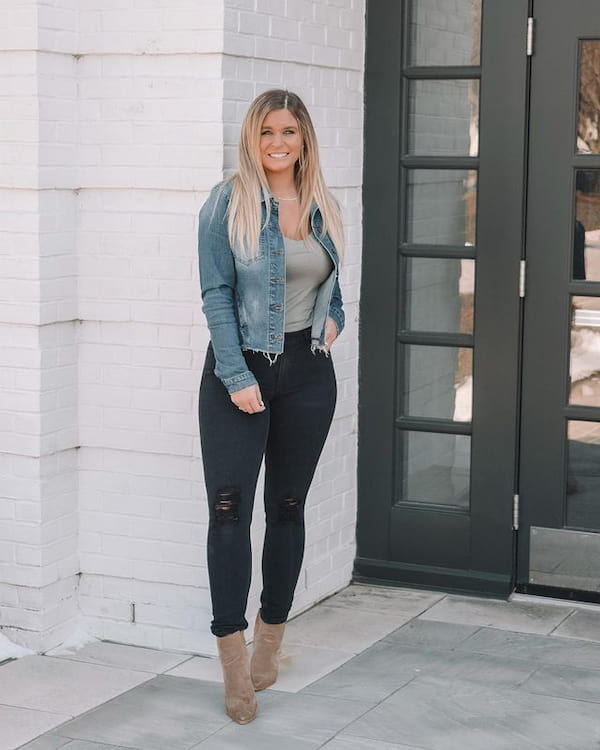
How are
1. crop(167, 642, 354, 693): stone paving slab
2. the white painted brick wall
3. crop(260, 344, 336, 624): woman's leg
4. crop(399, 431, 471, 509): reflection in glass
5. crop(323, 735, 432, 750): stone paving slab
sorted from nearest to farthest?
crop(323, 735, 432, 750): stone paving slab → crop(260, 344, 336, 624): woman's leg → crop(167, 642, 354, 693): stone paving slab → the white painted brick wall → crop(399, 431, 471, 509): reflection in glass

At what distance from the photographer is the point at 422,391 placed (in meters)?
5.43

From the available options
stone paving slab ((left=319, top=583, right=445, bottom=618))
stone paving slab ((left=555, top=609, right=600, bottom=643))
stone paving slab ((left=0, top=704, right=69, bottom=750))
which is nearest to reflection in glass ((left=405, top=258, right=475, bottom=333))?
stone paving slab ((left=319, top=583, right=445, bottom=618))

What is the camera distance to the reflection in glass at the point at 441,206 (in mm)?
5270

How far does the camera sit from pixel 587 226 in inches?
201

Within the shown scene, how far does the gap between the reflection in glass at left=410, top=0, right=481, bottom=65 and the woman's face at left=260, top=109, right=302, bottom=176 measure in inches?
52.3

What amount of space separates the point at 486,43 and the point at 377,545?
1911mm

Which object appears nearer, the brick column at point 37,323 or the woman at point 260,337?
the woman at point 260,337

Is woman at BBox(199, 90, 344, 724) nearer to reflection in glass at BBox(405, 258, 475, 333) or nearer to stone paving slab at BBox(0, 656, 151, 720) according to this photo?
stone paving slab at BBox(0, 656, 151, 720)

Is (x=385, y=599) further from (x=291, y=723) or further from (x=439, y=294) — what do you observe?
(x=291, y=723)

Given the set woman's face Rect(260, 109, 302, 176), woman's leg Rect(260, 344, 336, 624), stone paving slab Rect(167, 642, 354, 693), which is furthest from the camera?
stone paving slab Rect(167, 642, 354, 693)

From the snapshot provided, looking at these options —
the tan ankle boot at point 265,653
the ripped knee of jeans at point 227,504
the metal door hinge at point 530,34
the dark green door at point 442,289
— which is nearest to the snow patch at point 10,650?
the tan ankle boot at point 265,653

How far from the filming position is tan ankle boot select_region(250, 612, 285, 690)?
4367 mm

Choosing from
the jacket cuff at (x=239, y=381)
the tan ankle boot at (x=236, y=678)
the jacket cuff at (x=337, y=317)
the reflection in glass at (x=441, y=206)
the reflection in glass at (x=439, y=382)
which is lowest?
the tan ankle boot at (x=236, y=678)

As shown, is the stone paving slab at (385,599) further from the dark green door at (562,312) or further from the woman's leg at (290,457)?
the woman's leg at (290,457)
